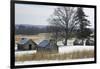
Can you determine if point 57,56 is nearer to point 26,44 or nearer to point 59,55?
point 59,55

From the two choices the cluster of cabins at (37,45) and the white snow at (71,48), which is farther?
the white snow at (71,48)

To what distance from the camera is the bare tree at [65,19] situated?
2189mm

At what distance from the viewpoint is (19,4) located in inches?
80.5

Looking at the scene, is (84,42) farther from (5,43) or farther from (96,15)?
(5,43)

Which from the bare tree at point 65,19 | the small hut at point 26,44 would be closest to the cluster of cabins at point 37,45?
the small hut at point 26,44

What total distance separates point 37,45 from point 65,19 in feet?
1.49

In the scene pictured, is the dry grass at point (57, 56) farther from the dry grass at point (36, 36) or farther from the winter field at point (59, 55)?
the dry grass at point (36, 36)

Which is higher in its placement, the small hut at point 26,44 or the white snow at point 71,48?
the small hut at point 26,44

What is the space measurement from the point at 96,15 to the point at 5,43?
117 cm

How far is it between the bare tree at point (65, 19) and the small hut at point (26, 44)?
1.09ft

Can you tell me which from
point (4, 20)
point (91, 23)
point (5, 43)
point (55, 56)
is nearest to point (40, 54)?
point (55, 56)

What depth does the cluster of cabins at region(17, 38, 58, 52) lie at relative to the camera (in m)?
2.07

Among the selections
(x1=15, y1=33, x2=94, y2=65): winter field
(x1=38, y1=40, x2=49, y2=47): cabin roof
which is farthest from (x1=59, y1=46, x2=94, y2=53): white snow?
(x1=38, y1=40, x2=49, y2=47): cabin roof

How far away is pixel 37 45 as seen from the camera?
7.00 ft
